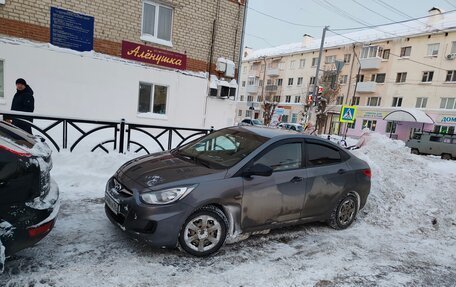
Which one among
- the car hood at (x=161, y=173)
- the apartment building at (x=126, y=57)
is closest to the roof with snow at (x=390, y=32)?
the apartment building at (x=126, y=57)

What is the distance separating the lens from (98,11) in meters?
10.3

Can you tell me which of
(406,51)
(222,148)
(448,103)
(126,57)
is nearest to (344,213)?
(222,148)

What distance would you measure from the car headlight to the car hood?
0.06 metres

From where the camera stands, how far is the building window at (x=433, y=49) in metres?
32.7

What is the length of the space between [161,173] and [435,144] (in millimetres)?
22724

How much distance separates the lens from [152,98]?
11867 mm

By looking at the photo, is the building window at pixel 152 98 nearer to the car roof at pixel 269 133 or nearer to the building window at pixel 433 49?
the car roof at pixel 269 133

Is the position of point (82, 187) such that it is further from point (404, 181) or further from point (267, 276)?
point (404, 181)

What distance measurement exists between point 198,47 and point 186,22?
101cm

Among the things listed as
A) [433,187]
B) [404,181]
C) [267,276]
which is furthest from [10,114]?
[433,187]

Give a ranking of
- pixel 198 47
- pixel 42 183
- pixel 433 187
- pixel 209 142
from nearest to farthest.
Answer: pixel 42 183, pixel 209 142, pixel 433 187, pixel 198 47

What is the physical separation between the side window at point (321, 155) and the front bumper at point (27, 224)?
10.9 ft

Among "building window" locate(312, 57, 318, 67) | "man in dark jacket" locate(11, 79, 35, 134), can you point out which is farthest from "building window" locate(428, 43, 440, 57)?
"man in dark jacket" locate(11, 79, 35, 134)

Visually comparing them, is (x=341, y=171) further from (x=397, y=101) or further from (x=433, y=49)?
(x=433, y=49)
